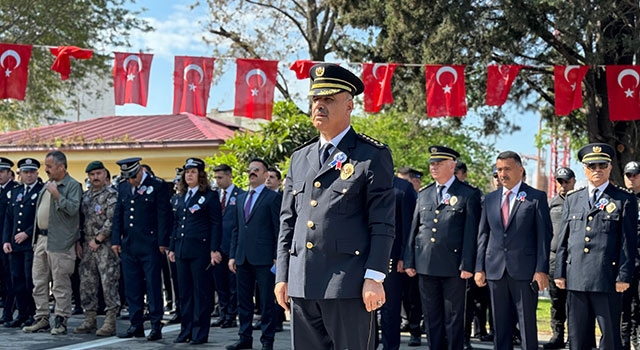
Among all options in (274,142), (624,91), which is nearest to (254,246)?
(274,142)

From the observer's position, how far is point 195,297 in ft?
28.9

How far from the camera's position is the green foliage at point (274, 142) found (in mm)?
14797

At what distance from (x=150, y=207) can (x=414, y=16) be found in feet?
24.1

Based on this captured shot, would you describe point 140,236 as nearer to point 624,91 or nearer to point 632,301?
point 632,301

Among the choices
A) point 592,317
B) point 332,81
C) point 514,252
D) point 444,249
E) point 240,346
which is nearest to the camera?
point 332,81

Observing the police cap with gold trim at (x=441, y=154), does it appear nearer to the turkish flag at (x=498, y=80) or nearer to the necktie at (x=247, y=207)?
the necktie at (x=247, y=207)

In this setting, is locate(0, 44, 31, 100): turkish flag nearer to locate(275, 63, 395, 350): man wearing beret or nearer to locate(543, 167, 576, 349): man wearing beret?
locate(543, 167, 576, 349): man wearing beret

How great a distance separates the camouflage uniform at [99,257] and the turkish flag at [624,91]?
8216 millimetres

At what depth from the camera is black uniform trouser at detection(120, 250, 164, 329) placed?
30.2 ft

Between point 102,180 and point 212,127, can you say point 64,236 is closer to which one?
point 102,180

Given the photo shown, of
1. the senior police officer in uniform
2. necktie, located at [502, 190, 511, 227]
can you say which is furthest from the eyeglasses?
the senior police officer in uniform

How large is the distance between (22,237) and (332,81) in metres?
6.96

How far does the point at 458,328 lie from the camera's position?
7.50 metres

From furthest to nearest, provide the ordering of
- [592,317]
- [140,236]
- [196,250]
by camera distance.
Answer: [140,236] < [196,250] < [592,317]
